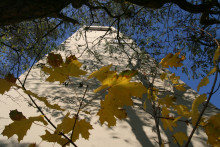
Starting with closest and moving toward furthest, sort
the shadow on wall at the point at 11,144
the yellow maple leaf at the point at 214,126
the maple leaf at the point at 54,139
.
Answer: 1. the yellow maple leaf at the point at 214,126
2. the maple leaf at the point at 54,139
3. the shadow on wall at the point at 11,144

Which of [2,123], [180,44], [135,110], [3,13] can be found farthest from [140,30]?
[2,123]

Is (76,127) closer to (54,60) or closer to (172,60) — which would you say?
(54,60)

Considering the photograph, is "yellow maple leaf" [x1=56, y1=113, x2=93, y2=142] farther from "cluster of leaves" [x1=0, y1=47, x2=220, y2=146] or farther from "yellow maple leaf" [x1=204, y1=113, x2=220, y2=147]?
"yellow maple leaf" [x1=204, y1=113, x2=220, y2=147]

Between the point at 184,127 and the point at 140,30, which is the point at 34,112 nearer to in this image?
the point at 184,127

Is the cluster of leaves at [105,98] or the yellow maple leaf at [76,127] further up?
the cluster of leaves at [105,98]

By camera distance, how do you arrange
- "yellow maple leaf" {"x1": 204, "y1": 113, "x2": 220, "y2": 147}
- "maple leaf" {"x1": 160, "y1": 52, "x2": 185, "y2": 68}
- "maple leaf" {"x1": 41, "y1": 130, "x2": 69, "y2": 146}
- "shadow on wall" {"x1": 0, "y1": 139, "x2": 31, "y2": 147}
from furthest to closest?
"shadow on wall" {"x1": 0, "y1": 139, "x2": 31, "y2": 147}
"maple leaf" {"x1": 160, "y1": 52, "x2": 185, "y2": 68}
"maple leaf" {"x1": 41, "y1": 130, "x2": 69, "y2": 146}
"yellow maple leaf" {"x1": 204, "y1": 113, "x2": 220, "y2": 147}

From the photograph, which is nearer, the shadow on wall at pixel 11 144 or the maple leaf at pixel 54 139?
the maple leaf at pixel 54 139

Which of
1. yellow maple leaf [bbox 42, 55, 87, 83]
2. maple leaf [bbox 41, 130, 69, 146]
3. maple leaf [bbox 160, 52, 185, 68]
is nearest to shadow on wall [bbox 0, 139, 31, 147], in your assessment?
maple leaf [bbox 41, 130, 69, 146]

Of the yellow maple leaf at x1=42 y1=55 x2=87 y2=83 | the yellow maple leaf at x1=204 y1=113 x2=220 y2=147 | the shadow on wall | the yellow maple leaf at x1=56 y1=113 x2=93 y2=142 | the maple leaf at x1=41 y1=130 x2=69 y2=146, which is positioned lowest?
the shadow on wall

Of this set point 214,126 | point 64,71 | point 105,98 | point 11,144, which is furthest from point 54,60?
point 11,144

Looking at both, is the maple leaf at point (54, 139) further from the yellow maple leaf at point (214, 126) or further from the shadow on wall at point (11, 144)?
the shadow on wall at point (11, 144)

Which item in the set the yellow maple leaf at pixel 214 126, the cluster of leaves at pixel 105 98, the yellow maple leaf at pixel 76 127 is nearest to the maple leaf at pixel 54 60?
the cluster of leaves at pixel 105 98

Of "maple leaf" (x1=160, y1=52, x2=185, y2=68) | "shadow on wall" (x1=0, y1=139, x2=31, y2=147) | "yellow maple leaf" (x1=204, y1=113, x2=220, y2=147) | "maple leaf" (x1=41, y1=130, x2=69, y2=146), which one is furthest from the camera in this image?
"shadow on wall" (x1=0, y1=139, x2=31, y2=147)

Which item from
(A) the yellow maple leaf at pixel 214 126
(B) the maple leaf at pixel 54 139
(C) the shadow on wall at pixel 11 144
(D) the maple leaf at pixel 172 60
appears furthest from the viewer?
(C) the shadow on wall at pixel 11 144
